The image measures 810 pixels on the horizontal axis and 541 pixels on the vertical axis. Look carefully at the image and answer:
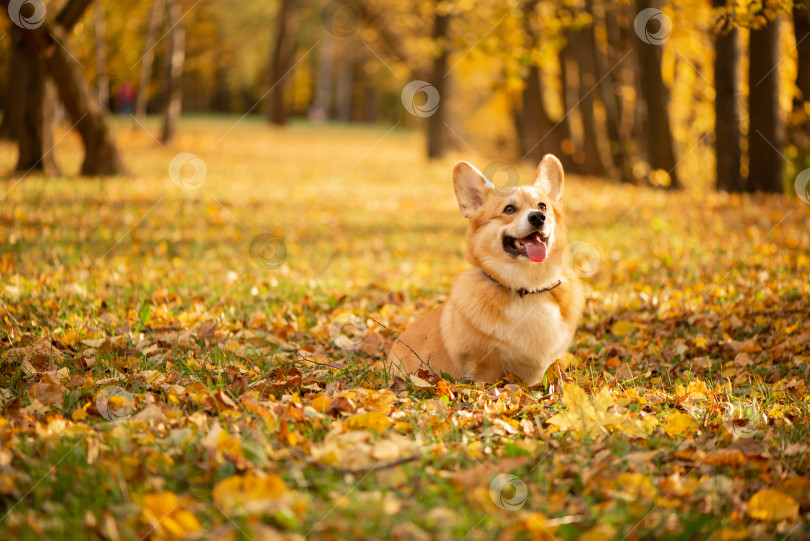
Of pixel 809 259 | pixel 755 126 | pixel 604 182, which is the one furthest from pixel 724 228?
pixel 604 182

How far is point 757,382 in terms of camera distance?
3.92m

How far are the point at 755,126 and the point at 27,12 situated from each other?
1129 centimetres

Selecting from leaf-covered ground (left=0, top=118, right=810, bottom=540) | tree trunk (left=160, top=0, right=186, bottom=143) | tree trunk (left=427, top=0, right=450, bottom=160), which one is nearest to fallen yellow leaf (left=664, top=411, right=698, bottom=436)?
leaf-covered ground (left=0, top=118, right=810, bottom=540)

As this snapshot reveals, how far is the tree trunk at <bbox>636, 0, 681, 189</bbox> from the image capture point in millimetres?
12288

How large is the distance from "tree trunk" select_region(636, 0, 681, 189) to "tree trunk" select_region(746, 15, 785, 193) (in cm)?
233

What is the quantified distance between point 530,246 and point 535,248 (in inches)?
1.2

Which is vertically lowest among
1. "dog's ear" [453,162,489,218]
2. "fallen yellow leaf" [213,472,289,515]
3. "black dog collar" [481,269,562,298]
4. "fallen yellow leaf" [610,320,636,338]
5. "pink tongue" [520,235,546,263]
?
"fallen yellow leaf" [610,320,636,338]

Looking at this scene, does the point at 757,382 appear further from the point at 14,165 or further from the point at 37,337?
the point at 14,165

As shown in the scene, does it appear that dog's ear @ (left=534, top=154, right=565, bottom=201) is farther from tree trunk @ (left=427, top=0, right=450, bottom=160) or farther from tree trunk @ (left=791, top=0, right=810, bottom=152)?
tree trunk @ (left=427, top=0, right=450, bottom=160)

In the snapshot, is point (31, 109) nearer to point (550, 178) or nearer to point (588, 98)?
point (550, 178)

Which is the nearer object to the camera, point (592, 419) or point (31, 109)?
point (592, 419)

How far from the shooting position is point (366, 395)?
10.7 feet

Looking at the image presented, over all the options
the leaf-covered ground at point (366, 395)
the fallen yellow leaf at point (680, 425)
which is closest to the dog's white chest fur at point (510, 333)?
the leaf-covered ground at point (366, 395)

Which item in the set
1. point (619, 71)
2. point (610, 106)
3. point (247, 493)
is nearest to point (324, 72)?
point (619, 71)
